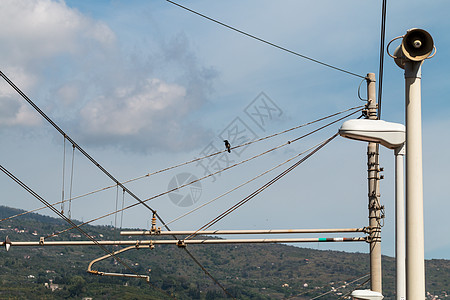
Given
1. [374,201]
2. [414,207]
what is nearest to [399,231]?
[414,207]

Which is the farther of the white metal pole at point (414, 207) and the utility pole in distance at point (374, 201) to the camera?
the utility pole in distance at point (374, 201)

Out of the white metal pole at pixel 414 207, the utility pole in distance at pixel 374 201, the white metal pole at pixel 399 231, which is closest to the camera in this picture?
the white metal pole at pixel 414 207

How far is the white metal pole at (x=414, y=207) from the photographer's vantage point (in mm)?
9000

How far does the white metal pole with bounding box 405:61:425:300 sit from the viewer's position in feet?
29.5

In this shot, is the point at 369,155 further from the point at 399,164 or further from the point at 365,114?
the point at 399,164

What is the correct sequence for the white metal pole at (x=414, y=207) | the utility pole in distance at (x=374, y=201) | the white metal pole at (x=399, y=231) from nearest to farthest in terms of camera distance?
the white metal pole at (x=414, y=207) → the white metal pole at (x=399, y=231) → the utility pole in distance at (x=374, y=201)

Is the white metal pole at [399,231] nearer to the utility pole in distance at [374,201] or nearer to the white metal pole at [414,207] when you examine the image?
the white metal pole at [414,207]

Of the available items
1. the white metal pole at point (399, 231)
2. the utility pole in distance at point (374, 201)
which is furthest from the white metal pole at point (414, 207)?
the utility pole in distance at point (374, 201)

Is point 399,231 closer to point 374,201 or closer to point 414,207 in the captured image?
point 414,207

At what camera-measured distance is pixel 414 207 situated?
29.7ft

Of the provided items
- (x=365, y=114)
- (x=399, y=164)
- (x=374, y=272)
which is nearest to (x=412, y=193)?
(x=399, y=164)

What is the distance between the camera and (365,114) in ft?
86.4

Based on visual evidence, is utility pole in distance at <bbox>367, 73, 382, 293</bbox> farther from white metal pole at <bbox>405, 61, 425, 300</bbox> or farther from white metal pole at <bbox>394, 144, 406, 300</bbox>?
white metal pole at <bbox>405, 61, 425, 300</bbox>

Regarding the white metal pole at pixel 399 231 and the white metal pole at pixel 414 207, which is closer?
the white metal pole at pixel 414 207
